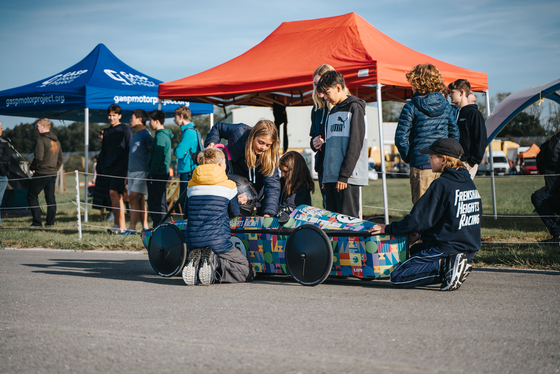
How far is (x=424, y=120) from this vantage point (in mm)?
5621

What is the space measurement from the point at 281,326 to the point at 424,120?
3108mm

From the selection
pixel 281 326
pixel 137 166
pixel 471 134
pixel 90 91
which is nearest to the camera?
pixel 281 326

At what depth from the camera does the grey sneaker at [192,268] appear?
498 cm

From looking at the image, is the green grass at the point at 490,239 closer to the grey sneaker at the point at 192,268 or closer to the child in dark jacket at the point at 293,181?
the child in dark jacket at the point at 293,181

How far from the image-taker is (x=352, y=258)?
4645mm

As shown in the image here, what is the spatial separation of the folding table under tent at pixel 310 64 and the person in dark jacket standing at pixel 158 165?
0.77 m

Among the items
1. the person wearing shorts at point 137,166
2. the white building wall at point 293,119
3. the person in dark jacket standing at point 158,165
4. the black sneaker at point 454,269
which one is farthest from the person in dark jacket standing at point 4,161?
the white building wall at point 293,119

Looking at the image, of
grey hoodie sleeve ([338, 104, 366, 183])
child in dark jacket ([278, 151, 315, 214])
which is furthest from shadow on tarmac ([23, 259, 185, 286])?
grey hoodie sleeve ([338, 104, 366, 183])

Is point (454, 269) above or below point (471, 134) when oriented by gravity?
below

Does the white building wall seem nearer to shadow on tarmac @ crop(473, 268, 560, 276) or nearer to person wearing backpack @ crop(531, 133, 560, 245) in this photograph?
person wearing backpack @ crop(531, 133, 560, 245)

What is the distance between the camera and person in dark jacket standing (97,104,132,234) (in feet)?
31.6

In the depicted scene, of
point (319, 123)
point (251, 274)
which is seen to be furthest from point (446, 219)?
point (319, 123)

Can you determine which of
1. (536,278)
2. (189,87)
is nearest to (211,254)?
(536,278)

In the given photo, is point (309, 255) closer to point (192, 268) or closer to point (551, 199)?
point (192, 268)
